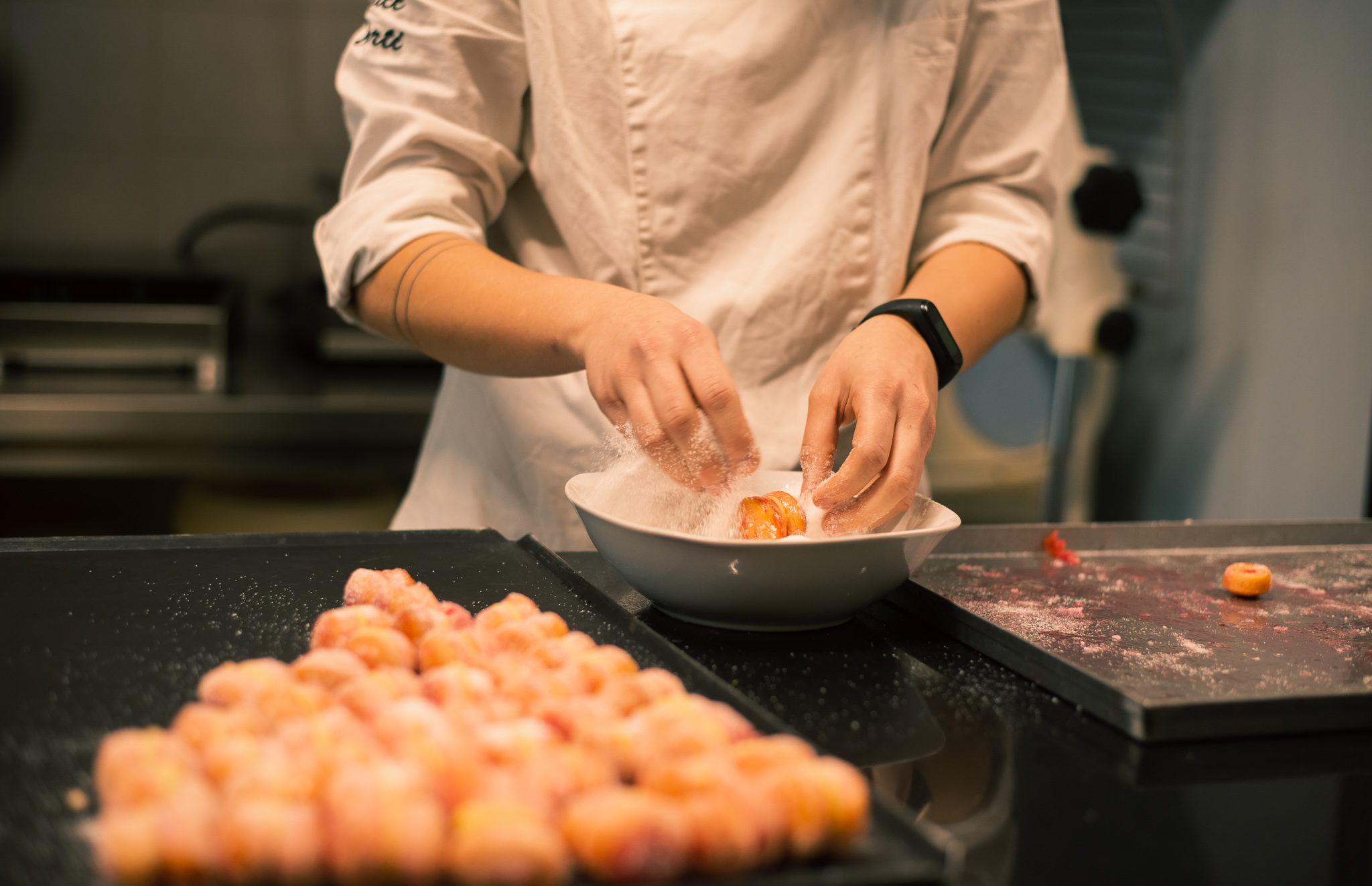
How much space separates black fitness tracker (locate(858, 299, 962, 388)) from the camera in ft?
2.96

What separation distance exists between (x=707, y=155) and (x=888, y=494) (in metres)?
0.50

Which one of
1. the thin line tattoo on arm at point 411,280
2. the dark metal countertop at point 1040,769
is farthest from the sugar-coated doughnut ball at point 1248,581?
the thin line tattoo on arm at point 411,280

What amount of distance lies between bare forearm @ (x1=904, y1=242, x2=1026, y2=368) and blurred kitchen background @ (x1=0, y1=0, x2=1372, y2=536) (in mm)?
992

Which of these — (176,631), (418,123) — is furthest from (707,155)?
(176,631)

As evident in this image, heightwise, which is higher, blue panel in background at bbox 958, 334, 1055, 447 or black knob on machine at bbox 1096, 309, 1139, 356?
black knob on machine at bbox 1096, 309, 1139, 356

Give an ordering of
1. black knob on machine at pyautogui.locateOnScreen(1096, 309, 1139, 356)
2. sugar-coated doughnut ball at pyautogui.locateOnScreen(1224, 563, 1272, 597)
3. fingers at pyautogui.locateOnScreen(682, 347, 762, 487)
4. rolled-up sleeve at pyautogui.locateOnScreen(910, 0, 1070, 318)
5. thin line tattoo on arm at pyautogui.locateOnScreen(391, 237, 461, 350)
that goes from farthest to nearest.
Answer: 1. black knob on machine at pyautogui.locateOnScreen(1096, 309, 1139, 356)
2. rolled-up sleeve at pyautogui.locateOnScreen(910, 0, 1070, 318)
3. thin line tattoo on arm at pyautogui.locateOnScreen(391, 237, 461, 350)
4. sugar-coated doughnut ball at pyautogui.locateOnScreen(1224, 563, 1272, 597)
5. fingers at pyautogui.locateOnScreen(682, 347, 762, 487)

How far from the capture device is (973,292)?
1.08 metres

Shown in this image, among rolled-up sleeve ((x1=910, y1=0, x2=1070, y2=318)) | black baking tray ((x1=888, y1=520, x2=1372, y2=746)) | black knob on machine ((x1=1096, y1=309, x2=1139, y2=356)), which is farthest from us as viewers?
black knob on machine ((x1=1096, y1=309, x2=1139, y2=356))

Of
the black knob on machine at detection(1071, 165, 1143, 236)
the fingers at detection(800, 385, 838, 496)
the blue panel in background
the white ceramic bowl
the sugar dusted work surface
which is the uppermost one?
the black knob on machine at detection(1071, 165, 1143, 236)

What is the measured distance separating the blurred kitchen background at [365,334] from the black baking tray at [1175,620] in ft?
3.23

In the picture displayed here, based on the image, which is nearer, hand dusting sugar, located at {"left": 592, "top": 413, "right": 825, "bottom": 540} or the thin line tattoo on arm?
hand dusting sugar, located at {"left": 592, "top": 413, "right": 825, "bottom": 540}

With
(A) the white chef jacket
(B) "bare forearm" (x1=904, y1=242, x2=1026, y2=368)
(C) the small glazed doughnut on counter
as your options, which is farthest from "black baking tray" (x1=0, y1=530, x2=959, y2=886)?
(B) "bare forearm" (x1=904, y1=242, x2=1026, y2=368)

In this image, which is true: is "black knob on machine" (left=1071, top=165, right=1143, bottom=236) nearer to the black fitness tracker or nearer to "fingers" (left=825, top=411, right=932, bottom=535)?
the black fitness tracker

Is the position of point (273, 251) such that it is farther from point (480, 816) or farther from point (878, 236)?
point (480, 816)
